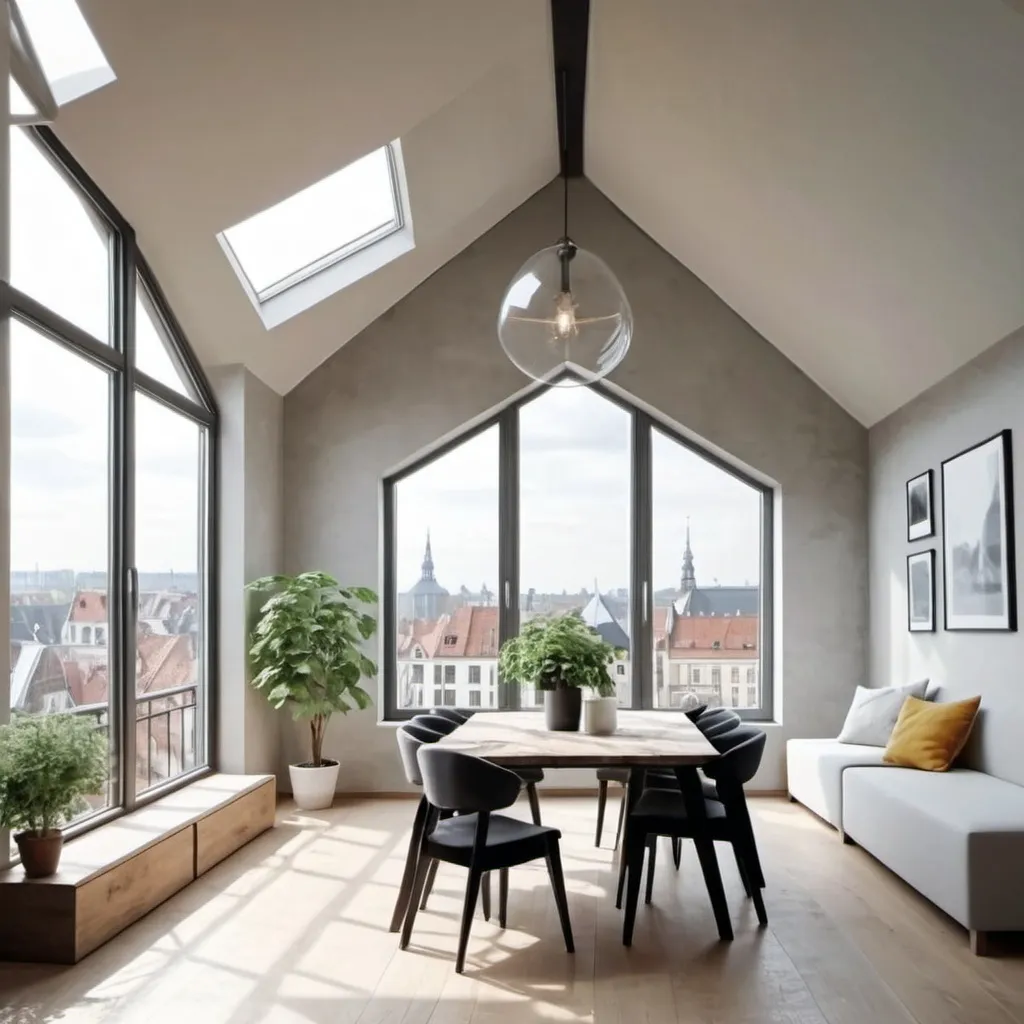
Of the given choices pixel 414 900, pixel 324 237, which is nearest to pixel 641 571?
pixel 324 237

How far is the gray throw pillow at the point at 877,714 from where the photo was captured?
249 inches

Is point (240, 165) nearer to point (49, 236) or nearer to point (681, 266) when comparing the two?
point (49, 236)

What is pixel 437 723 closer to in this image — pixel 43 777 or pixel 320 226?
pixel 43 777

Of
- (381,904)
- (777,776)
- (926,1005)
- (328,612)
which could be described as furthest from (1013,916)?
(328,612)

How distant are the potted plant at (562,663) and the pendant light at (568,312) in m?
1.12

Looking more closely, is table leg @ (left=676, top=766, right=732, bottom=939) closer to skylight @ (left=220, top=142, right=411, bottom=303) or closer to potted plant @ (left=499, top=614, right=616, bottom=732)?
potted plant @ (left=499, top=614, right=616, bottom=732)

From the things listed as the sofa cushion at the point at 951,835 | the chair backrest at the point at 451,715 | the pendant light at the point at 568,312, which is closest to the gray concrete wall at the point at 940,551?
the sofa cushion at the point at 951,835

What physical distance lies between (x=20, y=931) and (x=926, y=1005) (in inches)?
124

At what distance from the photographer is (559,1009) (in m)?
3.53

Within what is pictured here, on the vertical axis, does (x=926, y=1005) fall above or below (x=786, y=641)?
below

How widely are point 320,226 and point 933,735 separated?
447 cm

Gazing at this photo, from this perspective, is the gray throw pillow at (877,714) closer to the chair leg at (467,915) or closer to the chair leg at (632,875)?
the chair leg at (632,875)

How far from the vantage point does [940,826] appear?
4.45 metres

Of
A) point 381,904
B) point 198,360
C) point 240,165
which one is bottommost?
point 381,904
